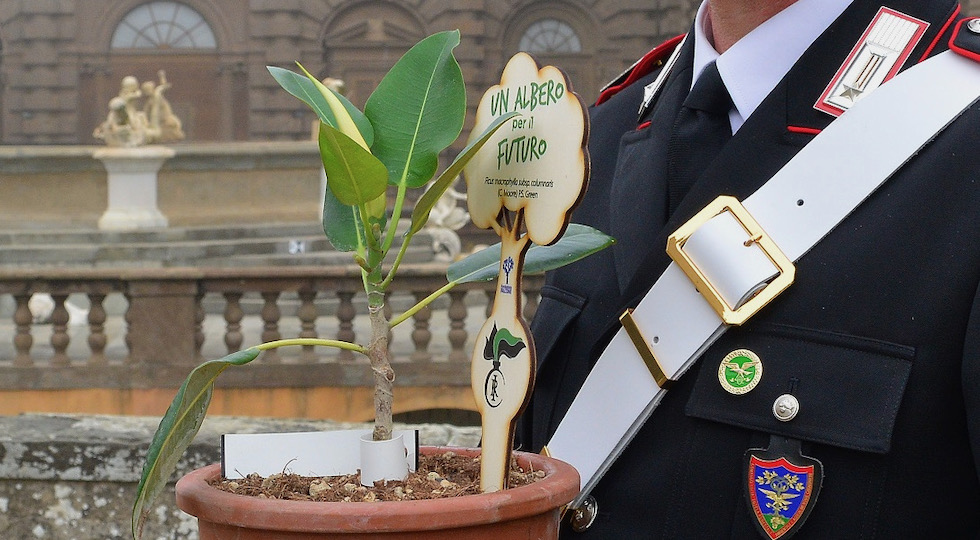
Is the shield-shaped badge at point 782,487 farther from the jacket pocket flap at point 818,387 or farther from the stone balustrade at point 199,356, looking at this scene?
the stone balustrade at point 199,356

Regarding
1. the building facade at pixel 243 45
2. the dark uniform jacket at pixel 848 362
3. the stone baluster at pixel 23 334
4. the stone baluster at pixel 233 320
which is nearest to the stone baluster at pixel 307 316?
the stone baluster at pixel 233 320

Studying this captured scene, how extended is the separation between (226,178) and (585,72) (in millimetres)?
11275

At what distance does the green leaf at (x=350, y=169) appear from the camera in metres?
0.90

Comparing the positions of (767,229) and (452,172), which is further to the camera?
(767,229)

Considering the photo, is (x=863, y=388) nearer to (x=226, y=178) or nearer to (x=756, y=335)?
(x=756, y=335)

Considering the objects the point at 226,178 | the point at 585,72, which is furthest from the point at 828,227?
the point at 585,72

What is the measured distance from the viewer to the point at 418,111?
103cm

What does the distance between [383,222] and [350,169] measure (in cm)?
9

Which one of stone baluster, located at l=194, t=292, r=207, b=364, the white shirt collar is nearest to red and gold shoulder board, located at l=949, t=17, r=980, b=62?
the white shirt collar

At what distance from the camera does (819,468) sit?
115cm

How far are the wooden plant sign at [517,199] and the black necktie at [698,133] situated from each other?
0.35 metres

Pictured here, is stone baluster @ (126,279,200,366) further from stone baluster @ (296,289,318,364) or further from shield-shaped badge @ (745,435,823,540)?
shield-shaped badge @ (745,435,823,540)

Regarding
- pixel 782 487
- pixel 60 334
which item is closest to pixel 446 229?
pixel 60 334

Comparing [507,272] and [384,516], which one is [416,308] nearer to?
[507,272]
